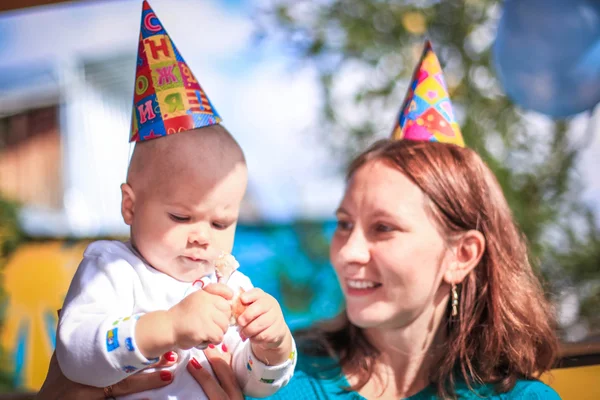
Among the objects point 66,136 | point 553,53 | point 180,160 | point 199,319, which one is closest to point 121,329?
point 199,319

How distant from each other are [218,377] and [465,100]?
10.8 feet

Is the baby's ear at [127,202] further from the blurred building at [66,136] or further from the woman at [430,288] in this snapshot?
the blurred building at [66,136]

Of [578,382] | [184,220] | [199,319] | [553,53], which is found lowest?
[578,382]

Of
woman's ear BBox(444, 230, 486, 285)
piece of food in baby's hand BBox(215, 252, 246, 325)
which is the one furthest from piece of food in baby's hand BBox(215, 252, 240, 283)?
woman's ear BBox(444, 230, 486, 285)

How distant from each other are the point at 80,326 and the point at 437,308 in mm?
1184

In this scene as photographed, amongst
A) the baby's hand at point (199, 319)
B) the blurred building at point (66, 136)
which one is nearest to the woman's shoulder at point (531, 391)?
the baby's hand at point (199, 319)

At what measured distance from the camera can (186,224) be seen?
4.11 feet

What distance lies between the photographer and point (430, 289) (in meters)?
1.85

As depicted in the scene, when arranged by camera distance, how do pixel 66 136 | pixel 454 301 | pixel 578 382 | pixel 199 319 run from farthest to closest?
pixel 66 136 < pixel 578 382 < pixel 454 301 < pixel 199 319

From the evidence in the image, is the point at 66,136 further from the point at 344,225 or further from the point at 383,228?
the point at 383,228

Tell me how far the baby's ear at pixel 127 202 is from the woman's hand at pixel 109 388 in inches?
12.1

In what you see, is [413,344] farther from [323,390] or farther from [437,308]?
[323,390]

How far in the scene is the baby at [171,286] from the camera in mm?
1082

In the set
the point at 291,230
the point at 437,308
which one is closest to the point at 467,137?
the point at 291,230
